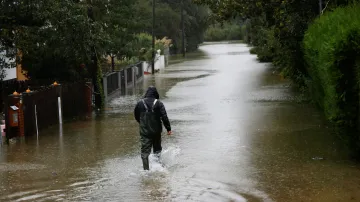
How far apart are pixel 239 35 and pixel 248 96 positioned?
358 feet

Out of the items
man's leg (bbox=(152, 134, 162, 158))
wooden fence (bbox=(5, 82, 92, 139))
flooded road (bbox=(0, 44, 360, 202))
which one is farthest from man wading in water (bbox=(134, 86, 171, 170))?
wooden fence (bbox=(5, 82, 92, 139))

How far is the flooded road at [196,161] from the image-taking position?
8.95 metres

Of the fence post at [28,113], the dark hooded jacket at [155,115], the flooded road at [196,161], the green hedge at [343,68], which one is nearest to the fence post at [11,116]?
the fence post at [28,113]

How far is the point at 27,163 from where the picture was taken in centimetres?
1162

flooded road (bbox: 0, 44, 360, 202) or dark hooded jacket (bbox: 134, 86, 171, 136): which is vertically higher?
dark hooded jacket (bbox: 134, 86, 171, 136)

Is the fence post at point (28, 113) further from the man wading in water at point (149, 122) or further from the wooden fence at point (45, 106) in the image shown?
the man wading in water at point (149, 122)

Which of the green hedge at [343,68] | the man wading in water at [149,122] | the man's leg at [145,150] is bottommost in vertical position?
the man's leg at [145,150]

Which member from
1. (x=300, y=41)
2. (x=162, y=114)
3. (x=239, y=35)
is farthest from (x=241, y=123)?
(x=239, y=35)

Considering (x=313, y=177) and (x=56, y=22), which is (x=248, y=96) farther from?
(x=313, y=177)

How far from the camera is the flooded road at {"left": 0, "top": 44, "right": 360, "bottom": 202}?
8953 millimetres

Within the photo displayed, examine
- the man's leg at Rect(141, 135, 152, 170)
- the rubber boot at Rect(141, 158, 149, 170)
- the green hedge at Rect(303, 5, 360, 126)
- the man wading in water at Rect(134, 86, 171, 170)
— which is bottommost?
the rubber boot at Rect(141, 158, 149, 170)

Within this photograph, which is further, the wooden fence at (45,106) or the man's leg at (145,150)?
the wooden fence at (45,106)

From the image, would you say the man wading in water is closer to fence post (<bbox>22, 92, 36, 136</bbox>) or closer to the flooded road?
the flooded road

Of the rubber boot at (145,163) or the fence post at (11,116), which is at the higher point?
the fence post at (11,116)
